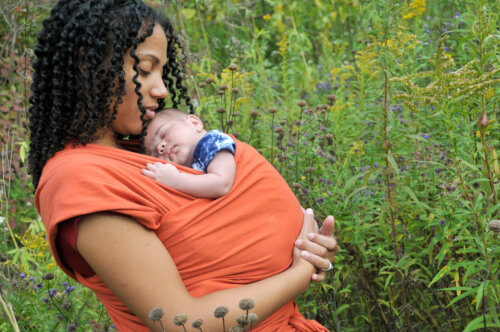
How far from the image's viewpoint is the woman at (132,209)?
5.09ft

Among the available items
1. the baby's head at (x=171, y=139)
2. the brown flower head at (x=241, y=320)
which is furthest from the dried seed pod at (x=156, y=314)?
the baby's head at (x=171, y=139)

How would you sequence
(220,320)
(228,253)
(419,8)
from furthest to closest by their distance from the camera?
(419,8) < (228,253) < (220,320)

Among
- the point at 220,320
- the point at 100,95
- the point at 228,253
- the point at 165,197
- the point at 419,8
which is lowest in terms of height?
the point at 220,320

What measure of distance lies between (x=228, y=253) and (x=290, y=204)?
0.34m

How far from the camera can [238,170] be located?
1915mm

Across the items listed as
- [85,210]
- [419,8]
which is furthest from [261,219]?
[419,8]

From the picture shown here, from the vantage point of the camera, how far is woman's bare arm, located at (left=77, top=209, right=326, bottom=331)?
1.54 metres

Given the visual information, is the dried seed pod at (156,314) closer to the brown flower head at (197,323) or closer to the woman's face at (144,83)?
the brown flower head at (197,323)

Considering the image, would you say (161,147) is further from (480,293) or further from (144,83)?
(480,293)

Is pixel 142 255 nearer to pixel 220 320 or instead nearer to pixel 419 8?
pixel 220 320

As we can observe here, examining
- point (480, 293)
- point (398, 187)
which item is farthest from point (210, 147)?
point (480, 293)

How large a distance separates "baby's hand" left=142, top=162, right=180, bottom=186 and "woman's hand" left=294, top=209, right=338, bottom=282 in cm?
48

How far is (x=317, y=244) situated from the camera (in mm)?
1941

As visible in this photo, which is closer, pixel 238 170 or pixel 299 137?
pixel 238 170
